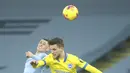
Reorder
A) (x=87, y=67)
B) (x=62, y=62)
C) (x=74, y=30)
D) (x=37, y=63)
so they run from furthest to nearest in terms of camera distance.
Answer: (x=74, y=30)
(x=62, y=62)
(x=87, y=67)
(x=37, y=63)

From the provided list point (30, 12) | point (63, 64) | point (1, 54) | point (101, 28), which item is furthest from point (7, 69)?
point (63, 64)

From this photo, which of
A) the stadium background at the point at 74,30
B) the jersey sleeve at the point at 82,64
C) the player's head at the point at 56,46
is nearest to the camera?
the player's head at the point at 56,46

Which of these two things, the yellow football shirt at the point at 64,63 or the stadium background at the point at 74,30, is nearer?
the yellow football shirt at the point at 64,63

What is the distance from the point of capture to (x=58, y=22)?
10.1 meters

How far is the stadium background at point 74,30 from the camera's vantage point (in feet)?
32.8

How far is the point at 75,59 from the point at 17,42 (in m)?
3.86

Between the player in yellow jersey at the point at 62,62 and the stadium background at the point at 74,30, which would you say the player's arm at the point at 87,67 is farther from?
the stadium background at the point at 74,30

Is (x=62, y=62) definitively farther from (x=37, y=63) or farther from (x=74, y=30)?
(x=74, y=30)

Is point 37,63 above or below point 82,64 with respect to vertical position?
below

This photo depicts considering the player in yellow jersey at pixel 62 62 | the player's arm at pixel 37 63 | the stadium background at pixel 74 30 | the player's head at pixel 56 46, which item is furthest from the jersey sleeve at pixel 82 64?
the stadium background at pixel 74 30

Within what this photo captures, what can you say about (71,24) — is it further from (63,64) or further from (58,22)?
(63,64)

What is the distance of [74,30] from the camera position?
33.2ft

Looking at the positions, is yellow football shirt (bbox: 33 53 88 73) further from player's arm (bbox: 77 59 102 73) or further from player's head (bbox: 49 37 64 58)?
player's head (bbox: 49 37 64 58)

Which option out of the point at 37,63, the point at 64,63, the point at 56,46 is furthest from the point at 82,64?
the point at 37,63
